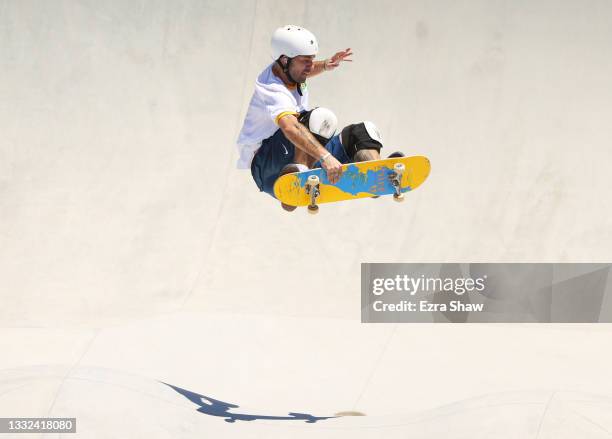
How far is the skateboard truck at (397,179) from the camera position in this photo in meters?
6.43

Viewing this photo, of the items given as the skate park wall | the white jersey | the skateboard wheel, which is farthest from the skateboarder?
the skate park wall

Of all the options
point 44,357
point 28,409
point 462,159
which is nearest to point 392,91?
point 462,159

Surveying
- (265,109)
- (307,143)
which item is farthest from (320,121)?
(265,109)

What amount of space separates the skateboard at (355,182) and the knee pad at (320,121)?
29cm

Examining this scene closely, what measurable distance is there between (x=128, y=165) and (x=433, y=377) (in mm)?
4832

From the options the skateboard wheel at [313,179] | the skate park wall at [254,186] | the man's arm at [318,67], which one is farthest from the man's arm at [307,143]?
the skate park wall at [254,186]

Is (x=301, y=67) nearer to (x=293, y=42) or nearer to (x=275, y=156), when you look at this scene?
(x=293, y=42)

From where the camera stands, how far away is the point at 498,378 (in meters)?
→ 9.48

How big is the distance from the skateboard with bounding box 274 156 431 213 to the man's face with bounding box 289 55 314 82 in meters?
0.67

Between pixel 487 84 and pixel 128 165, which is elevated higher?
pixel 487 84

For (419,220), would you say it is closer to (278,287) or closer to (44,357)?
(278,287)

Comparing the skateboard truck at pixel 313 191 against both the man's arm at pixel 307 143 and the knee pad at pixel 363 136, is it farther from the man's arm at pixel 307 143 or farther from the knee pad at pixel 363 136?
the knee pad at pixel 363 136

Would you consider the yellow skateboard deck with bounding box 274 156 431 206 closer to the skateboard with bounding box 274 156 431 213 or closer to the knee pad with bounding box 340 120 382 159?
the skateboard with bounding box 274 156 431 213

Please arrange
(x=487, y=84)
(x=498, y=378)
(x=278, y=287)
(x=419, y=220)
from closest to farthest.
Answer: (x=498, y=378) → (x=278, y=287) → (x=419, y=220) → (x=487, y=84)
